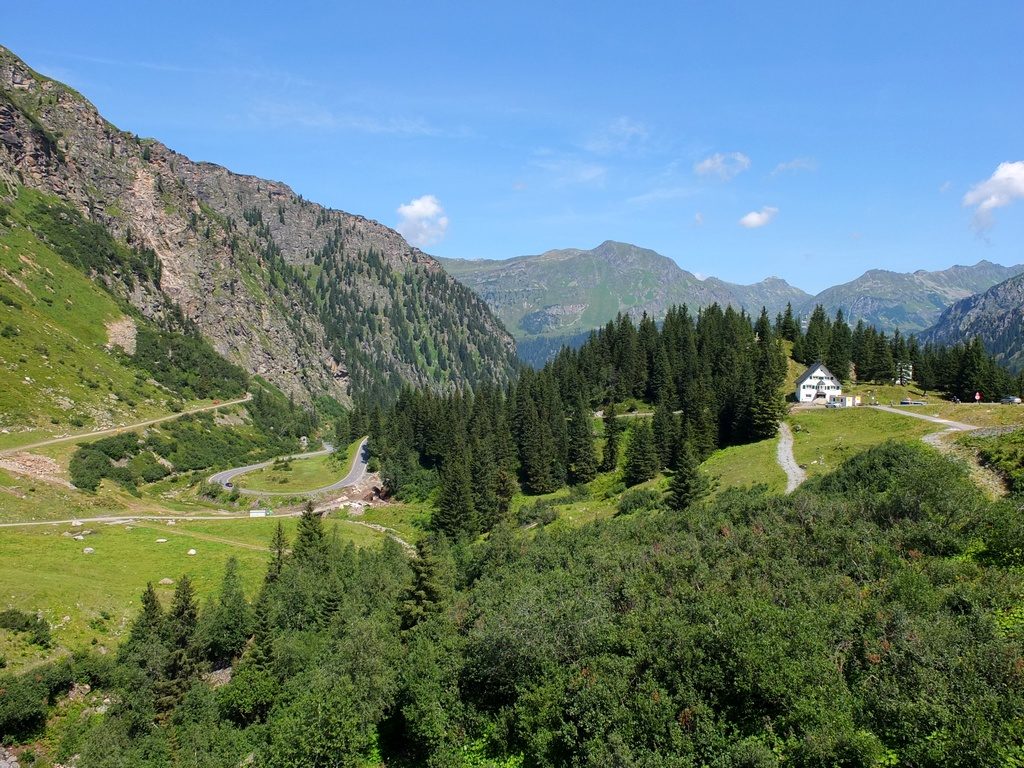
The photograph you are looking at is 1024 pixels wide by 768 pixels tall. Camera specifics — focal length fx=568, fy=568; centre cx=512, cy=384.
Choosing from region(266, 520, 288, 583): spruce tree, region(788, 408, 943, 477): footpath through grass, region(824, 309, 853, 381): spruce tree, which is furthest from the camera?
region(824, 309, 853, 381): spruce tree

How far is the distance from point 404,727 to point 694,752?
19.6m

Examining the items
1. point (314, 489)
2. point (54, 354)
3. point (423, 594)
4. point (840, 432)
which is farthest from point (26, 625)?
point (54, 354)

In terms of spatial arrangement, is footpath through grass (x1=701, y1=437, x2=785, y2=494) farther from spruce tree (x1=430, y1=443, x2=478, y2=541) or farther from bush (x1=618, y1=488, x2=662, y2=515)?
spruce tree (x1=430, y1=443, x2=478, y2=541)

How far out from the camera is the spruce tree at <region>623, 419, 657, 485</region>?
3366 inches

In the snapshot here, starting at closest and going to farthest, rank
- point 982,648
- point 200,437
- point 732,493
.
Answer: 1. point 982,648
2. point 732,493
3. point 200,437

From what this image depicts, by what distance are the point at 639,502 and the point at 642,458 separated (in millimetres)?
15156

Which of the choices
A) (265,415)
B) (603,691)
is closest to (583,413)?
(603,691)

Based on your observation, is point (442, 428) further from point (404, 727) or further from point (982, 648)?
point (982, 648)

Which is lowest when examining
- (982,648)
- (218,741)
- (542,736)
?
(218,741)

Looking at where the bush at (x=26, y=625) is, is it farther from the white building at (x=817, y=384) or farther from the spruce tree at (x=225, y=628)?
the white building at (x=817, y=384)

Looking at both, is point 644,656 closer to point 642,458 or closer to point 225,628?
point 225,628

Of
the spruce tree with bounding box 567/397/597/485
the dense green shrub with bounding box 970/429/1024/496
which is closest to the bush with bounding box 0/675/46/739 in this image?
the dense green shrub with bounding box 970/429/1024/496

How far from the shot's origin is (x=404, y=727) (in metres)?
33.7

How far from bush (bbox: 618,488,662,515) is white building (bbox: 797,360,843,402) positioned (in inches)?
1754
